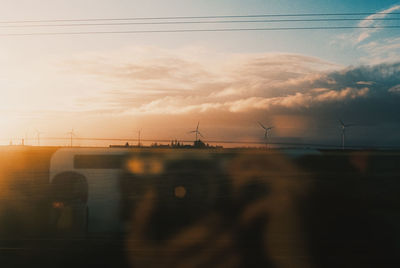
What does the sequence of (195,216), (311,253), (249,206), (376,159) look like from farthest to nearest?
(376,159) → (249,206) → (195,216) → (311,253)

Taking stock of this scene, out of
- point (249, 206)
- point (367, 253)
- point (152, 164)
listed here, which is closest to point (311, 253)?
point (367, 253)

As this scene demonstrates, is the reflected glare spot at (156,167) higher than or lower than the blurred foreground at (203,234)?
lower

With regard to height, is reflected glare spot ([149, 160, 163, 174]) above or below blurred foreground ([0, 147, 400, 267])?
below

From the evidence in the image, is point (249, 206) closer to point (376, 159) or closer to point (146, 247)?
point (146, 247)

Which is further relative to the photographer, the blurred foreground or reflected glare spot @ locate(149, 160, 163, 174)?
reflected glare spot @ locate(149, 160, 163, 174)

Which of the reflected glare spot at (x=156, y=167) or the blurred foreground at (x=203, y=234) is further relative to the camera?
the reflected glare spot at (x=156, y=167)

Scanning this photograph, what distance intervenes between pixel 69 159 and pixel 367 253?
237 ft

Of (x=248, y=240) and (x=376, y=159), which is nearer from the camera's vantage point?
(x=248, y=240)

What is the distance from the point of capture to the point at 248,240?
1393 centimetres

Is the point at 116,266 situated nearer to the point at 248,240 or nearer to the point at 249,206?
the point at 248,240

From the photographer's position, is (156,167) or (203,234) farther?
(156,167)

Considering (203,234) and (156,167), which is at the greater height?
(203,234)

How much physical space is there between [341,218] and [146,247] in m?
11.5

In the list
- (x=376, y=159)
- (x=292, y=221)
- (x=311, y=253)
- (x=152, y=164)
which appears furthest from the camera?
(x=376, y=159)
